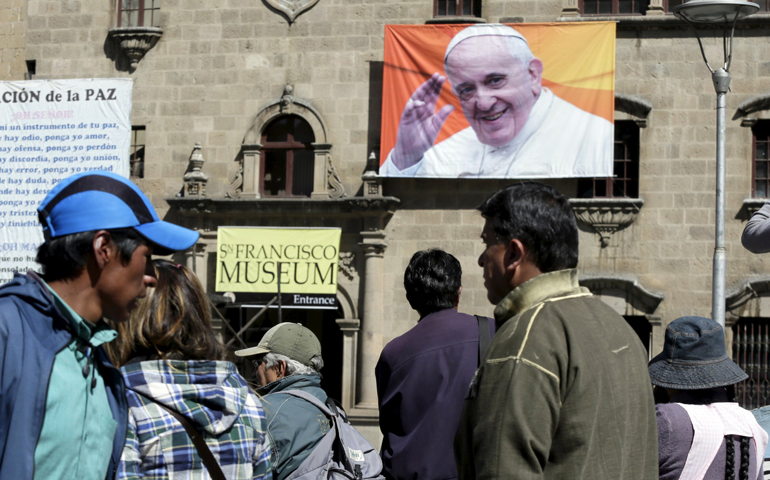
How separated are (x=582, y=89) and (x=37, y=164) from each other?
1014cm

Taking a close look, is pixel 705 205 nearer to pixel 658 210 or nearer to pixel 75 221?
pixel 658 210

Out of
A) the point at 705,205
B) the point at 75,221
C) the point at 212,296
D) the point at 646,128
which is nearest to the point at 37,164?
the point at 212,296

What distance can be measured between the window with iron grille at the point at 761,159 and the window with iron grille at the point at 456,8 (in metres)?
5.30

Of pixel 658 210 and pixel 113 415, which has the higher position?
pixel 658 210

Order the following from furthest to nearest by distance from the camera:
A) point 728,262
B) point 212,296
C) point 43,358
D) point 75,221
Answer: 1. point 212,296
2. point 728,262
3. point 75,221
4. point 43,358

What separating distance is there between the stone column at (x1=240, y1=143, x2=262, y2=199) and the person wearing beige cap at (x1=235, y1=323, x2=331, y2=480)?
38.7 ft

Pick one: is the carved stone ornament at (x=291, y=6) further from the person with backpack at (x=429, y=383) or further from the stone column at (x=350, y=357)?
the person with backpack at (x=429, y=383)

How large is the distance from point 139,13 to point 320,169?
15.9ft

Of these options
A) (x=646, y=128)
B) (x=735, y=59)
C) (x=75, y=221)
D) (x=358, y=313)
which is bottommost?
(x=358, y=313)

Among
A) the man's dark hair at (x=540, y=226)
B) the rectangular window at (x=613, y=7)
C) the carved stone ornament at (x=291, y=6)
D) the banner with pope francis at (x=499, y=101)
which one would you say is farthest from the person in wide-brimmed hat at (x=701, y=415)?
the carved stone ornament at (x=291, y=6)

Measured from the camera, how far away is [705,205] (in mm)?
15000

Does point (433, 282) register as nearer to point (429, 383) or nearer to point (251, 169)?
point (429, 383)

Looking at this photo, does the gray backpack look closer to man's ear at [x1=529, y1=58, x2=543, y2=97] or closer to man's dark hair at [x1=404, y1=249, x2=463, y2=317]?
man's dark hair at [x1=404, y1=249, x2=463, y2=317]

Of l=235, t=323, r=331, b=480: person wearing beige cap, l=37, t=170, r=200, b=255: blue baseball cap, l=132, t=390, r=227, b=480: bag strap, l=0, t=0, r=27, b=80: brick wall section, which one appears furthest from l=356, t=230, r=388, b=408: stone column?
l=37, t=170, r=200, b=255: blue baseball cap
